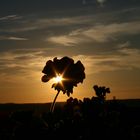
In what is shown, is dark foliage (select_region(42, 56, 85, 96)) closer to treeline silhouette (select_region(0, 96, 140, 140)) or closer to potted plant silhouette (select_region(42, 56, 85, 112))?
potted plant silhouette (select_region(42, 56, 85, 112))

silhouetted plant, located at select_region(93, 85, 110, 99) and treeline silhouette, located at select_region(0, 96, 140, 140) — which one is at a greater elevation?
silhouetted plant, located at select_region(93, 85, 110, 99)

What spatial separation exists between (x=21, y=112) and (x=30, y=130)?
1869 mm

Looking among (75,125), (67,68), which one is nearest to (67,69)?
(67,68)

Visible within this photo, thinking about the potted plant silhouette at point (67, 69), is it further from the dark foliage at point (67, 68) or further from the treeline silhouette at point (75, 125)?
the treeline silhouette at point (75, 125)

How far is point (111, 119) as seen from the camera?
1064 centimetres

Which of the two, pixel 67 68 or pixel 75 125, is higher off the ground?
pixel 67 68

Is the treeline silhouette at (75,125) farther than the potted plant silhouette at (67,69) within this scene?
No

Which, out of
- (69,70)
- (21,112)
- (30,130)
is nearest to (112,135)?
(30,130)

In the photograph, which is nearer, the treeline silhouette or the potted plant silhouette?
the treeline silhouette

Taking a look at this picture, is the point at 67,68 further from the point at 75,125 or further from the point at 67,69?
the point at 75,125

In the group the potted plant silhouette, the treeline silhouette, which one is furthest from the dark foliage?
the treeline silhouette

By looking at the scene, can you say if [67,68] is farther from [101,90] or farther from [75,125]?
[75,125]

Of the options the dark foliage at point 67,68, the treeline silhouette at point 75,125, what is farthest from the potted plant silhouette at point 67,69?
the treeline silhouette at point 75,125

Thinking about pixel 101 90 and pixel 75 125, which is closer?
pixel 75 125
